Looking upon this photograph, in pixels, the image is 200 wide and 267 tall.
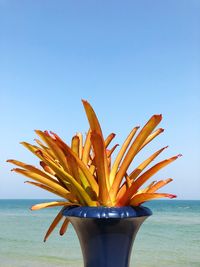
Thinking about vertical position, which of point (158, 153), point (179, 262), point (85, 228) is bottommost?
point (179, 262)

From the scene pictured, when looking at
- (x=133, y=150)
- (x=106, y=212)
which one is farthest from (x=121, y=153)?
(x=106, y=212)

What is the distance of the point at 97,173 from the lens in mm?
1311

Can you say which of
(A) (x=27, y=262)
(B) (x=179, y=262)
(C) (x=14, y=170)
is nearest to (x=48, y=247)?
(A) (x=27, y=262)

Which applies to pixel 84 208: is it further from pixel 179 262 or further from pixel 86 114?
pixel 179 262

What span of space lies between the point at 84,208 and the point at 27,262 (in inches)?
300

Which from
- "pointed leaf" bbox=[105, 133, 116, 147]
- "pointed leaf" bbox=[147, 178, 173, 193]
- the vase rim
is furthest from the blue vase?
"pointed leaf" bbox=[105, 133, 116, 147]

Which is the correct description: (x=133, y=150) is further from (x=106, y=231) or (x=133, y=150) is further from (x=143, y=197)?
(x=106, y=231)

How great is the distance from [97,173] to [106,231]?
18 centimetres

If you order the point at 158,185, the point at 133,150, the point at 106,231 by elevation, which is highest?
the point at 133,150

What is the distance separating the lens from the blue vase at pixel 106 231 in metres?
1.24

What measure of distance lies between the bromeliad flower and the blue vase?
0.17 feet

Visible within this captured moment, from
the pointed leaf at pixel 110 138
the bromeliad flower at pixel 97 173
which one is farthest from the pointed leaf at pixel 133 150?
Result: the pointed leaf at pixel 110 138

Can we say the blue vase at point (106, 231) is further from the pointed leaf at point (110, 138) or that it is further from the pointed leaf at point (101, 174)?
the pointed leaf at point (110, 138)

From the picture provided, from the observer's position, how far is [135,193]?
4.42 ft
